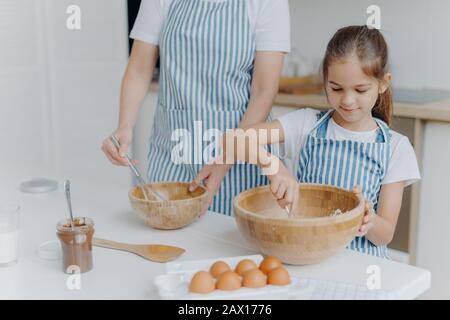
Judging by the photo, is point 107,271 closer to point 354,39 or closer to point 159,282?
point 159,282

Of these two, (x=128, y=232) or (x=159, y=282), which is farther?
(x=128, y=232)

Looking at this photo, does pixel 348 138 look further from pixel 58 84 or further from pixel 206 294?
pixel 58 84

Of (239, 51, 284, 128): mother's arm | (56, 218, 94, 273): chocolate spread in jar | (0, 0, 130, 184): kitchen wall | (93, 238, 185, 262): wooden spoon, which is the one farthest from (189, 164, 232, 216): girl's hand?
(0, 0, 130, 184): kitchen wall

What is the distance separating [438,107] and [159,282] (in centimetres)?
160

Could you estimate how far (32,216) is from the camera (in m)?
1.34

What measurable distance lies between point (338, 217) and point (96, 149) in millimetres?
2247

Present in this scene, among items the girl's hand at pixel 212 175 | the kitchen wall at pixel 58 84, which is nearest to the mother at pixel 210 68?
the girl's hand at pixel 212 175

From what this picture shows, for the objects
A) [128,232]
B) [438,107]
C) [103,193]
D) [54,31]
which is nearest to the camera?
[128,232]

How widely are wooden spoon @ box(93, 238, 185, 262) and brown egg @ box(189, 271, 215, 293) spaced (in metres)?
0.19

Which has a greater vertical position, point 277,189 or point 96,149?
point 277,189

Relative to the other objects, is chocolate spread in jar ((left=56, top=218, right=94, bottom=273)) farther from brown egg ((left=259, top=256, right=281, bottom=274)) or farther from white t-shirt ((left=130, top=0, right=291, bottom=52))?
white t-shirt ((left=130, top=0, right=291, bottom=52))

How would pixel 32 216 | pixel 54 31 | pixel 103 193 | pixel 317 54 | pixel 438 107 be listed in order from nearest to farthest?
1. pixel 32 216
2. pixel 103 193
3. pixel 438 107
4. pixel 54 31
5. pixel 317 54

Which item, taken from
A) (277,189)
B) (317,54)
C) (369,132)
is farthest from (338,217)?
(317,54)

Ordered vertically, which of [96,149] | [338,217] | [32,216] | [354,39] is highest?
[354,39]
